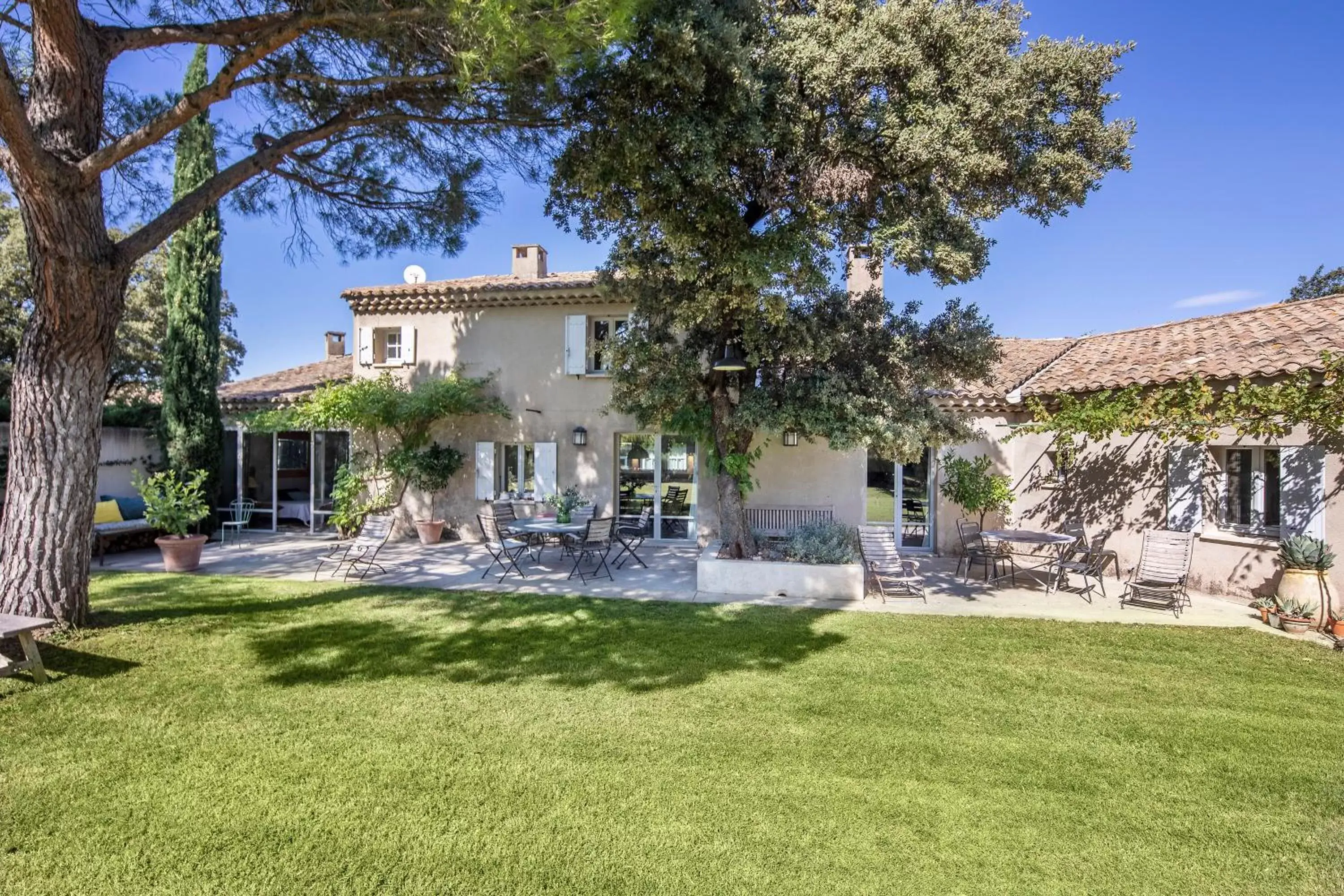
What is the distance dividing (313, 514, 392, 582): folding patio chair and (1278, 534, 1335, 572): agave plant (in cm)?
1238

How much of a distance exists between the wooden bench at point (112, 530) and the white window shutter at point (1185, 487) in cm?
1725

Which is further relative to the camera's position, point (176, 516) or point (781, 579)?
point (176, 516)

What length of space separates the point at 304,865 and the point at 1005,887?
3.40 m

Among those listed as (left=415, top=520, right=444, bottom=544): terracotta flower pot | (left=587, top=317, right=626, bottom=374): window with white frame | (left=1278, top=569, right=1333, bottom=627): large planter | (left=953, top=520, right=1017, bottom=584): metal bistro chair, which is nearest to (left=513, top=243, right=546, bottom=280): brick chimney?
(left=587, top=317, right=626, bottom=374): window with white frame

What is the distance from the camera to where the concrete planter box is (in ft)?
29.2

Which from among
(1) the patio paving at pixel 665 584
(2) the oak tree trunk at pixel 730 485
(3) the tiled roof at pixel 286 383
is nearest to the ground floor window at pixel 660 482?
(1) the patio paving at pixel 665 584

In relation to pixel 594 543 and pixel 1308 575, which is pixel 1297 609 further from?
pixel 594 543

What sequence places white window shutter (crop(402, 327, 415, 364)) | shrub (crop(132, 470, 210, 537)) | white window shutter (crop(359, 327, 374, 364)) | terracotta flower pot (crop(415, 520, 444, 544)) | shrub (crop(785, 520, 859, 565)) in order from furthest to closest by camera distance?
white window shutter (crop(359, 327, 374, 364)), white window shutter (crop(402, 327, 415, 364)), terracotta flower pot (crop(415, 520, 444, 544)), shrub (crop(132, 470, 210, 537)), shrub (crop(785, 520, 859, 565))

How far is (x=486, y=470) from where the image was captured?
13844 mm

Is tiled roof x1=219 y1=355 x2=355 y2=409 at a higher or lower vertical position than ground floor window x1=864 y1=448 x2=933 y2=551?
higher

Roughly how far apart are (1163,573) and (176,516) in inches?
A: 582

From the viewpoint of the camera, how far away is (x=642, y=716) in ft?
16.0

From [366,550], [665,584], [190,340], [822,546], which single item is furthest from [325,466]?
[822,546]

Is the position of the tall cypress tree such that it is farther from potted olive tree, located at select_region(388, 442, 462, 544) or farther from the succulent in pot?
the succulent in pot
